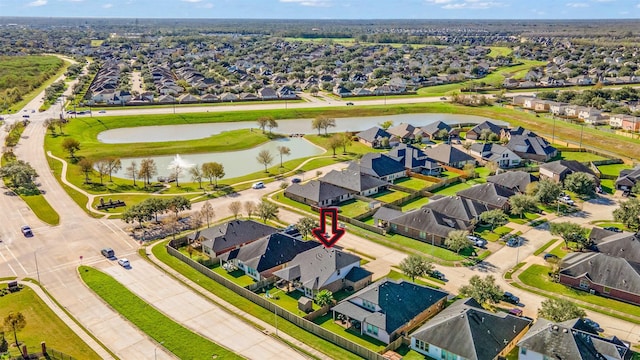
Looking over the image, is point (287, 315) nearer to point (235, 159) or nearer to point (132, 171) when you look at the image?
point (132, 171)

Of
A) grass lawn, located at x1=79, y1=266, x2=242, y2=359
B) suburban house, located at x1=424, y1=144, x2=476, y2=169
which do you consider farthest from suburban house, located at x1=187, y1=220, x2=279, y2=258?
suburban house, located at x1=424, y1=144, x2=476, y2=169

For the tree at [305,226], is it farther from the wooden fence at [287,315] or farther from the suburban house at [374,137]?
the suburban house at [374,137]

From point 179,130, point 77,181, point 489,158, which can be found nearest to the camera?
point 77,181

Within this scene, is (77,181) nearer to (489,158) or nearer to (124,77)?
(489,158)

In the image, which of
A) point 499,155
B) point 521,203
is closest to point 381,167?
point 499,155

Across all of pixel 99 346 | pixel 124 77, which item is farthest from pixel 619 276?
pixel 124 77

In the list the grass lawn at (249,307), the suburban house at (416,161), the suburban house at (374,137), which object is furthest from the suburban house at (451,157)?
the grass lawn at (249,307)
